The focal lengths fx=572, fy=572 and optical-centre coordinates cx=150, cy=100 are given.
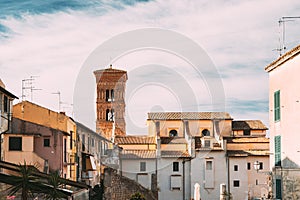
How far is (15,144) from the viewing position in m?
31.5

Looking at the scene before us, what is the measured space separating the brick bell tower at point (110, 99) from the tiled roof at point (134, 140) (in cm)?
741

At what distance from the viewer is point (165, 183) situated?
51062 mm

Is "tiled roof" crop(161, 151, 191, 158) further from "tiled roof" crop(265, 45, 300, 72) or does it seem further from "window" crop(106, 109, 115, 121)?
"tiled roof" crop(265, 45, 300, 72)

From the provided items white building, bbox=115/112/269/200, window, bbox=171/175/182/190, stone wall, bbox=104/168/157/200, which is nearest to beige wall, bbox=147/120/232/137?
white building, bbox=115/112/269/200

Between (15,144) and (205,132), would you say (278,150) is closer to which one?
(15,144)

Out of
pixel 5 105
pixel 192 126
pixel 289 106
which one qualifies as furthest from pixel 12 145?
pixel 192 126

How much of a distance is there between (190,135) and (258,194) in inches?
384

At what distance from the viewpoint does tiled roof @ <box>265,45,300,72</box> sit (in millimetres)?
23203

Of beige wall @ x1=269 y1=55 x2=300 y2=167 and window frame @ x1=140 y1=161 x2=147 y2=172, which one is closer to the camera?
beige wall @ x1=269 y1=55 x2=300 y2=167

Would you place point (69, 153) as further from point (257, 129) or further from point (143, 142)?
point (257, 129)

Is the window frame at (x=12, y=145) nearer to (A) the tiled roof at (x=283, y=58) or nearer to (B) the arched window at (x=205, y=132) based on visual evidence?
(A) the tiled roof at (x=283, y=58)

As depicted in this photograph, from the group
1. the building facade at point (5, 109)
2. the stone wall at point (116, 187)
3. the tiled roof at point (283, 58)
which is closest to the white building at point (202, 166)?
the stone wall at point (116, 187)

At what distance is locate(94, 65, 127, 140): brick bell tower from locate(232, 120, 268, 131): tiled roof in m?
12.6

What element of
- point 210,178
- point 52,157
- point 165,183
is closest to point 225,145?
point 210,178
